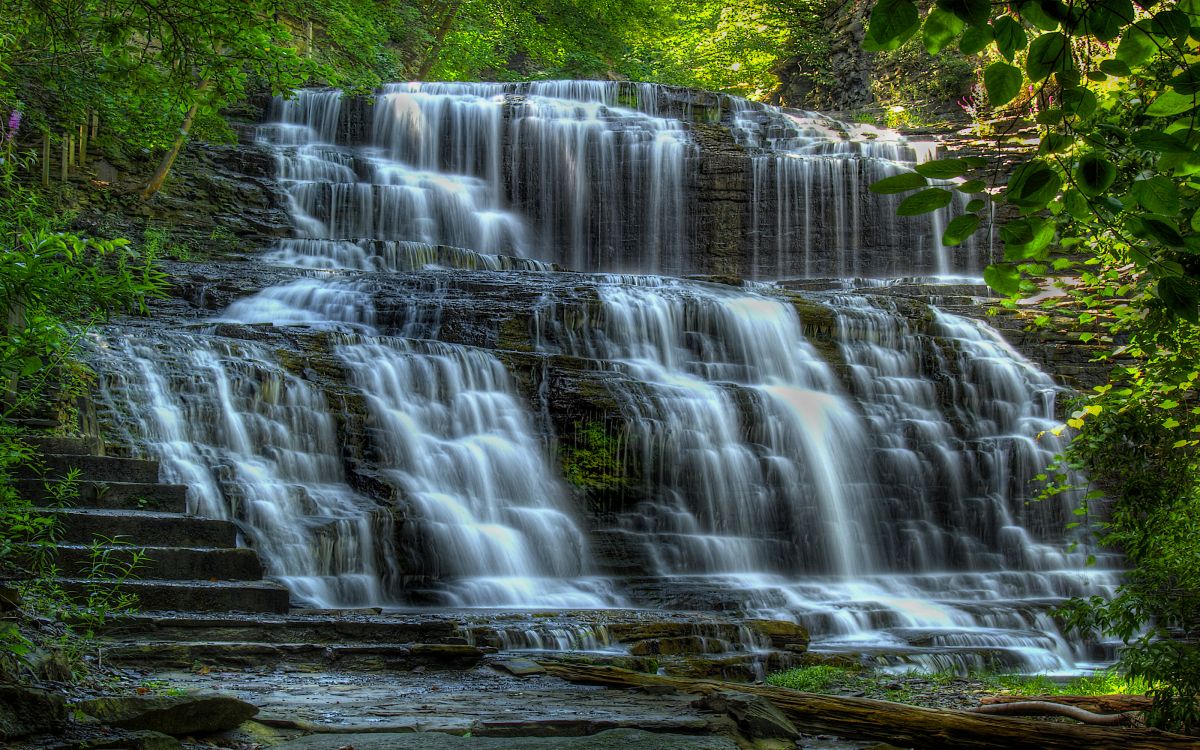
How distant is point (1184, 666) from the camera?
4945 mm

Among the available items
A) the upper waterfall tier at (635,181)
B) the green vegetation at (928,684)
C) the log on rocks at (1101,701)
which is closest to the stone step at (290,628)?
the green vegetation at (928,684)

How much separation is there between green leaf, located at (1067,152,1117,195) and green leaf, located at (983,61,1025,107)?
209mm

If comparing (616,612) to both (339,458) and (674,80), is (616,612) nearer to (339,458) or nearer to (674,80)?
(339,458)

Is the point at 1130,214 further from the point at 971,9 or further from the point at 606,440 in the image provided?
the point at 606,440

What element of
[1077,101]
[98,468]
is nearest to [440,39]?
[98,468]

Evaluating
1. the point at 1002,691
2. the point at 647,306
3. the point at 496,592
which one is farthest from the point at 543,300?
the point at 1002,691

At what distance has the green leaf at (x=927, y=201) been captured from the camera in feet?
6.42

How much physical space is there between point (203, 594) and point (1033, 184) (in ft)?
19.9

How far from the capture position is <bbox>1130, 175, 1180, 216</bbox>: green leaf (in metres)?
2.04

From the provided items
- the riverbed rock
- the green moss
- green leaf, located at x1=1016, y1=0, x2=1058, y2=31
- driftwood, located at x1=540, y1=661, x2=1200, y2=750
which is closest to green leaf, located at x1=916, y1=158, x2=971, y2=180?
green leaf, located at x1=1016, y1=0, x2=1058, y2=31

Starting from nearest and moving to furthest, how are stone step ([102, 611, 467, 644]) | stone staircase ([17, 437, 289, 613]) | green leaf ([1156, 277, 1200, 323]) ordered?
green leaf ([1156, 277, 1200, 323]), stone step ([102, 611, 467, 644]), stone staircase ([17, 437, 289, 613])

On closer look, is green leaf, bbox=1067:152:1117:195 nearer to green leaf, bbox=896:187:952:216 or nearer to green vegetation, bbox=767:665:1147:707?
green leaf, bbox=896:187:952:216

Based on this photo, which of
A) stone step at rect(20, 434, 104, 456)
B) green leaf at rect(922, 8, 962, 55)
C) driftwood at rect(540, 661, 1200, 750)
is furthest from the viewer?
stone step at rect(20, 434, 104, 456)

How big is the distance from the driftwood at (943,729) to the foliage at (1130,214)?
21.0 inches
